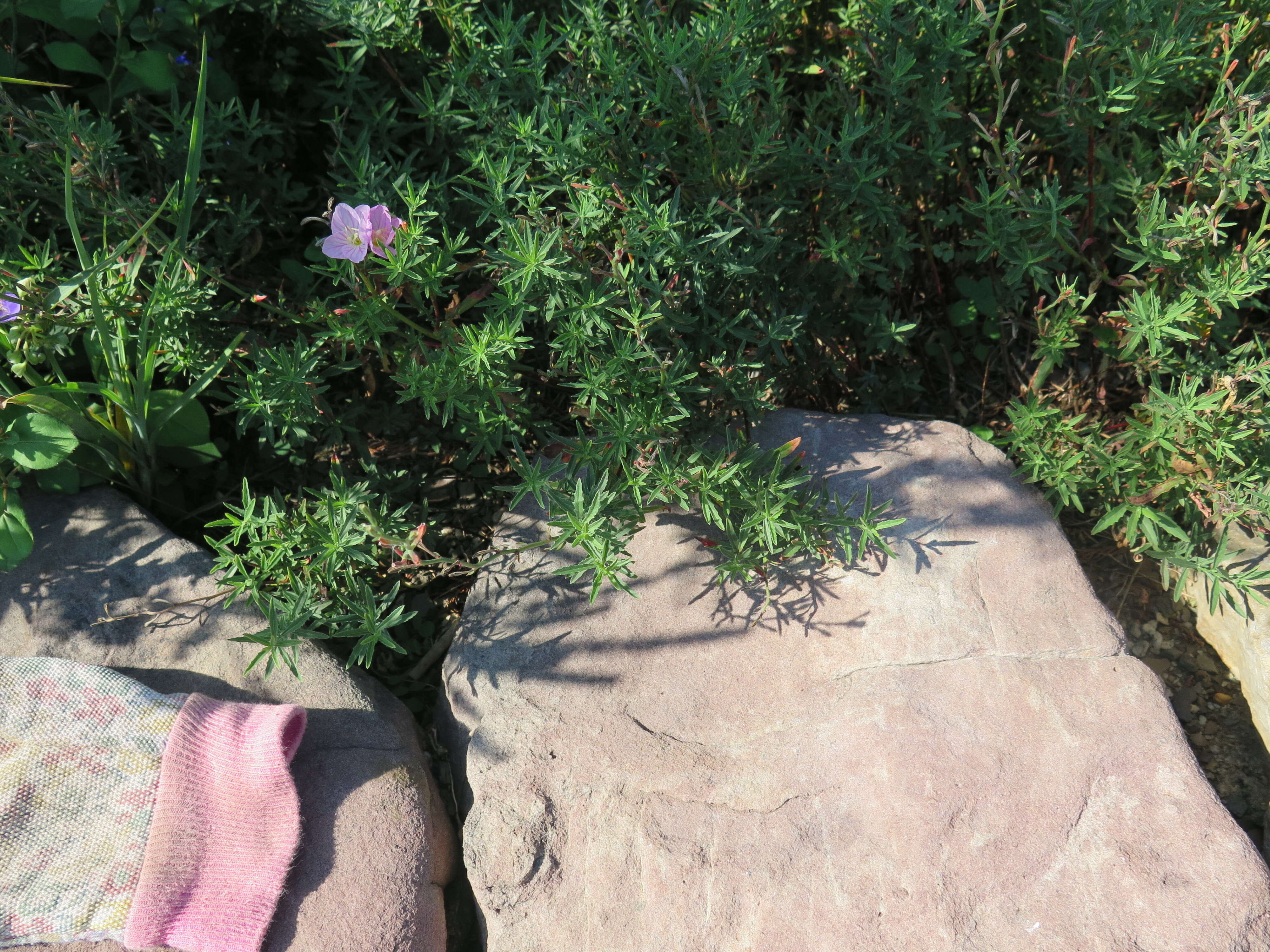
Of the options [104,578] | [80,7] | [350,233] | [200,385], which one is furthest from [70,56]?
[104,578]

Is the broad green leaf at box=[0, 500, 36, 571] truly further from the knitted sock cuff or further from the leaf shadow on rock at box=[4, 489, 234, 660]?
the knitted sock cuff

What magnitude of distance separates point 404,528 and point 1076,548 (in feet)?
6.47

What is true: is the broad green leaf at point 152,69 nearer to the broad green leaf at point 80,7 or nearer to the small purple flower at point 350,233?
the broad green leaf at point 80,7

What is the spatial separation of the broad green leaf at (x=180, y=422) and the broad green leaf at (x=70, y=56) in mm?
899

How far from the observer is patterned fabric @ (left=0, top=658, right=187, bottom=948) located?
2.08 m

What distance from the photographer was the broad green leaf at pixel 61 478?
2.53 metres

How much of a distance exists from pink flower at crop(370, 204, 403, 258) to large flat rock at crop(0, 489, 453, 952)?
3.50 feet

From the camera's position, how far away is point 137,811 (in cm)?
216

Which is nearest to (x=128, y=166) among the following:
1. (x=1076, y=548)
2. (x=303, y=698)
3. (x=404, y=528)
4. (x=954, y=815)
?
(x=404, y=528)

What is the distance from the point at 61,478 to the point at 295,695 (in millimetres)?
966

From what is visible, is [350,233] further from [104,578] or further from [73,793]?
[73,793]

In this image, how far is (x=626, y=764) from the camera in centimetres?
216

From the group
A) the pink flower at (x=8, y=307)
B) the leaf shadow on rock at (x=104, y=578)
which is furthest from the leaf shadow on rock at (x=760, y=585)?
the pink flower at (x=8, y=307)

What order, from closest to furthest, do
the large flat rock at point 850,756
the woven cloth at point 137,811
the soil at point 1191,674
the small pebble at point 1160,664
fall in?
the large flat rock at point 850,756 → the woven cloth at point 137,811 → the soil at point 1191,674 → the small pebble at point 1160,664
